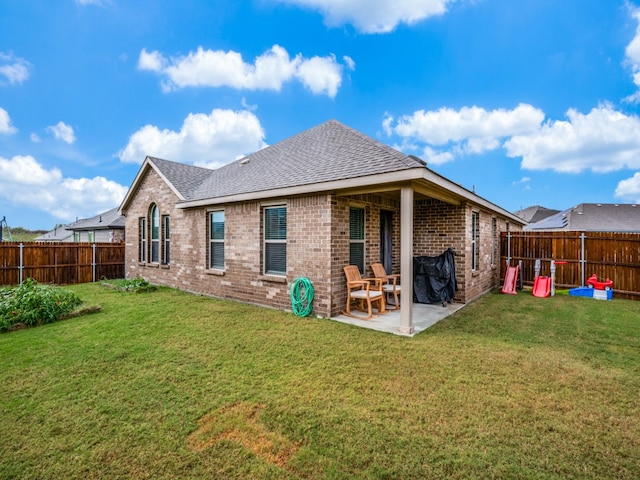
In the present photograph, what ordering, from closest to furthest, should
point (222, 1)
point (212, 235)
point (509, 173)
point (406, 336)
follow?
point (406, 336)
point (212, 235)
point (222, 1)
point (509, 173)

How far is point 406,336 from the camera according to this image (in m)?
5.07

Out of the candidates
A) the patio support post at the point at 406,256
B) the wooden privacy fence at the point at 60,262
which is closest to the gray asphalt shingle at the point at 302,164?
the patio support post at the point at 406,256

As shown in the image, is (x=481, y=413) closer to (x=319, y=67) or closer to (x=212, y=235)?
(x=212, y=235)

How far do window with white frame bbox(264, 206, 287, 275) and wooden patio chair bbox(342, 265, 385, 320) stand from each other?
160 cm

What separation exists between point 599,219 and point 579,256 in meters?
14.2

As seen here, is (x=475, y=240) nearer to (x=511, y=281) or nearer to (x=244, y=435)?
(x=511, y=281)

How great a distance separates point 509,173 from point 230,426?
19755 millimetres

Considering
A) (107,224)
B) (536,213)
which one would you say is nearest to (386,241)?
(107,224)

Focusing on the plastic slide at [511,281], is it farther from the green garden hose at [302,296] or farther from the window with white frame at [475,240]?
the green garden hose at [302,296]

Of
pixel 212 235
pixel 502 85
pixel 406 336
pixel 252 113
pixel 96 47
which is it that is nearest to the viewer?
pixel 406 336

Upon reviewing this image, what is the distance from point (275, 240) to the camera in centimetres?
720

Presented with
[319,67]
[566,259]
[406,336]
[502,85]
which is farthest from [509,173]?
[406,336]

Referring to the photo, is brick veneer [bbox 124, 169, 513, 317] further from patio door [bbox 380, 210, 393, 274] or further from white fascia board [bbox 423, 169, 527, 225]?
white fascia board [bbox 423, 169, 527, 225]

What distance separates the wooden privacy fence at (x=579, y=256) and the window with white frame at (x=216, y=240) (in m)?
10.0
